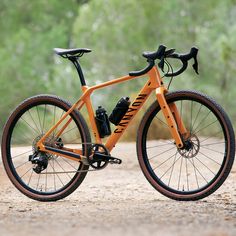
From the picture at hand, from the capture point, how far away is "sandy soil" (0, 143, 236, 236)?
12.8 ft

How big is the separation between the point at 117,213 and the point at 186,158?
3.80 ft

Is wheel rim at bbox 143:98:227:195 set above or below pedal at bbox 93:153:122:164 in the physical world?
above

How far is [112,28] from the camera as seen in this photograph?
61.1 feet

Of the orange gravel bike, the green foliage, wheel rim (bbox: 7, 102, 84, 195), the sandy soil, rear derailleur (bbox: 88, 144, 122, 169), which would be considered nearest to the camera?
the sandy soil

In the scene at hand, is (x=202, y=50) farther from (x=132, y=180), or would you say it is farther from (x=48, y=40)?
(x=132, y=180)

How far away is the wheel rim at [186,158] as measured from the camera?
5.14 meters

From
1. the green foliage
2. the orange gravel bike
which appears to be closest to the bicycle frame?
the orange gravel bike

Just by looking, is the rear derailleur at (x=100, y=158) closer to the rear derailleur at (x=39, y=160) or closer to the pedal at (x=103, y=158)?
the pedal at (x=103, y=158)

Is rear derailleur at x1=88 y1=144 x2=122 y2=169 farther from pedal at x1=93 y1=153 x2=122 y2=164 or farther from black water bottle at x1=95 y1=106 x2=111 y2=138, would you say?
black water bottle at x1=95 y1=106 x2=111 y2=138

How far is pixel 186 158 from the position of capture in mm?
5617

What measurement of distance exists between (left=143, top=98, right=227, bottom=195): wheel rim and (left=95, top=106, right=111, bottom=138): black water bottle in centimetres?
31

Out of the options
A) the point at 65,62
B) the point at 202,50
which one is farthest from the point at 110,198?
the point at 65,62

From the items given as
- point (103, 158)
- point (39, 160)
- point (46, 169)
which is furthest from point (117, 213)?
point (46, 169)

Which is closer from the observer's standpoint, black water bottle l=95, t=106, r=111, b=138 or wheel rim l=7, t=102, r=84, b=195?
black water bottle l=95, t=106, r=111, b=138
